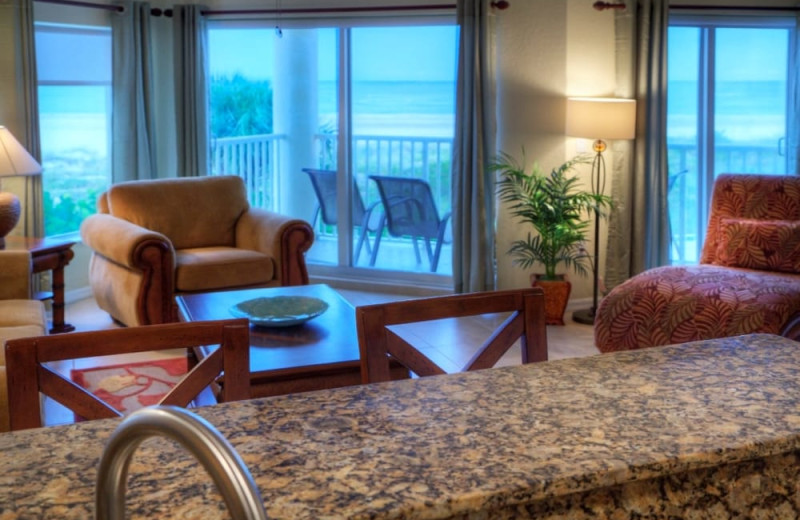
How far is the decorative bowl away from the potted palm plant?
2.08 meters

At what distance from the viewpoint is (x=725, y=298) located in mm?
4418

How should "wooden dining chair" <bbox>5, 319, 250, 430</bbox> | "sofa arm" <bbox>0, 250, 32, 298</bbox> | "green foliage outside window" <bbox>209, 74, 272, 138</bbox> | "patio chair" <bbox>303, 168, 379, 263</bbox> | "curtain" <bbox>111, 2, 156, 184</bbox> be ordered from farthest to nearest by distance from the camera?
"green foliage outside window" <bbox>209, 74, 272, 138</bbox>
"patio chair" <bbox>303, 168, 379, 263</bbox>
"curtain" <bbox>111, 2, 156, 184</bbox>
"sofa arm" <bbox>0, 250, 32, 298</bbox>
"wooden dining chair" <bbox>5, 319, 250, 430</bbox>

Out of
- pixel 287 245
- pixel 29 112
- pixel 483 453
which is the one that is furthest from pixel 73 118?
pixel 483 453

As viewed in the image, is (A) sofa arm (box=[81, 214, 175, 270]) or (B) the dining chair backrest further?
(B) the dining chair backrest

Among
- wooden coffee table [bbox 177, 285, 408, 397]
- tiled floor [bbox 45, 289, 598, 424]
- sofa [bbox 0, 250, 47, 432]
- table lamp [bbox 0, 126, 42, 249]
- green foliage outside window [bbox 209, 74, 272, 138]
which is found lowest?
tiled floor [bbox 45, 289, 598, 424]

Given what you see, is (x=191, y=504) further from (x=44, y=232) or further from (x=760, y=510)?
(x=44, y=232)

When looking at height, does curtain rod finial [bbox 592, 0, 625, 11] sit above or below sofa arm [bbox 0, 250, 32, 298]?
above

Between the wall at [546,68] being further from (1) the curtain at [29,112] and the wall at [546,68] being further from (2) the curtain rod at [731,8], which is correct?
(2) the curtain rod at [731,8]

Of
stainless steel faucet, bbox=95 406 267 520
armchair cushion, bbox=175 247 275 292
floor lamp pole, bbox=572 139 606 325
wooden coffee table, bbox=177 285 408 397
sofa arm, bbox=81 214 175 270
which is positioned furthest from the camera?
floor lamp pole, bbox=572 139 606 325

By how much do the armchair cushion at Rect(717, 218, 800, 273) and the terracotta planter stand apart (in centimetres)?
96

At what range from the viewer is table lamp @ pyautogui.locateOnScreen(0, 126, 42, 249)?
16.6 feet

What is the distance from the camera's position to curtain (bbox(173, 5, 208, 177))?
6.70 meters

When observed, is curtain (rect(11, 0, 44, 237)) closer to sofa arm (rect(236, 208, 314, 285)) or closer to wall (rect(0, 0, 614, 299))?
wall (rect(0, 0, 614, 299))

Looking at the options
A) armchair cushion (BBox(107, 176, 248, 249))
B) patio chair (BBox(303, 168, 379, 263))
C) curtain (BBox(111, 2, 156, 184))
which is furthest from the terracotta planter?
curtain (BBox(111, 2, 156, 184))
